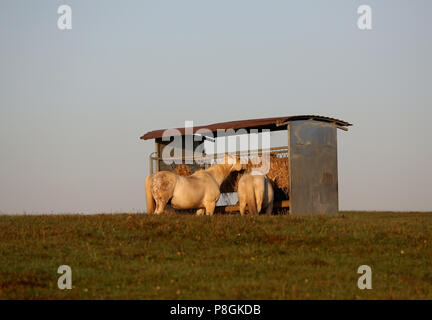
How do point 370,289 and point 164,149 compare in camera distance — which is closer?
point 370,289

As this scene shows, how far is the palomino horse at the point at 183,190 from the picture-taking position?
18984 mm

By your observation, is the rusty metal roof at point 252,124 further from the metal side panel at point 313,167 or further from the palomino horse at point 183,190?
the palomino horse at point 183,190

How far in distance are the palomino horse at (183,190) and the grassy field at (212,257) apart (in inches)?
101

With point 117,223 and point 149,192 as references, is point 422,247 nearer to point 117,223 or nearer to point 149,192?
point 117,223

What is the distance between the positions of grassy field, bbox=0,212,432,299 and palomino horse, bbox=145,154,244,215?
2556 millimetres

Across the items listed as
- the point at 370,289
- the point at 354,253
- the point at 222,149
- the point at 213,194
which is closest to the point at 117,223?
the point at 213,194

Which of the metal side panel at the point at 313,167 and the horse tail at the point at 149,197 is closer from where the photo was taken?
the horse tail at the point at 149,197

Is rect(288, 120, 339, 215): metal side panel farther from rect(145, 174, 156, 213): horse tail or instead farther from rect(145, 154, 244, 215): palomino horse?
rect(145, 174, 156, 213): horse tail

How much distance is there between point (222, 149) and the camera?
2475 cm

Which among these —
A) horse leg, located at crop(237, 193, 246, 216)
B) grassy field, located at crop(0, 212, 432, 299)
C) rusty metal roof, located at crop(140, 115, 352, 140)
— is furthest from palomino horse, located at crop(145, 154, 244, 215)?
rusty metal roof, located at crop(140, 115, 352, 140)

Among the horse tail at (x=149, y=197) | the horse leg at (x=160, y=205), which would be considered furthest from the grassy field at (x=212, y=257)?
the horse tail at (x=149, y=197)

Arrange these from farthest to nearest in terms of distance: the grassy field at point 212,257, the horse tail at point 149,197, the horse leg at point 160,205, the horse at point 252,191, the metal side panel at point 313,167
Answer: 1. the metal side panel at point 313,167
2. the horse at point 252,191
3. the horse tail at point 149,197
4. the horse leg at point 160,205
5. the grassy field at point 212,257
